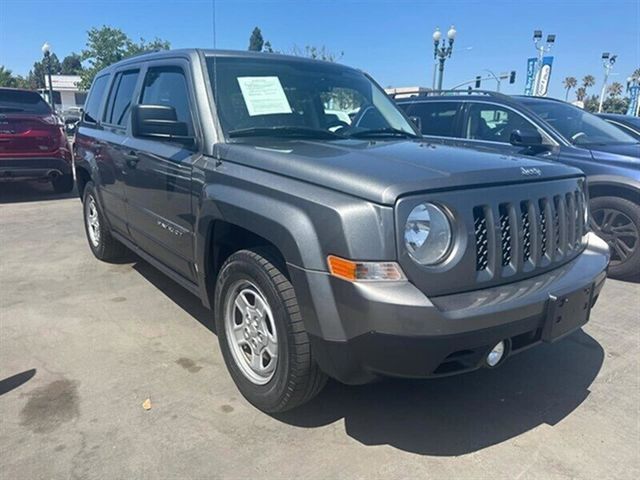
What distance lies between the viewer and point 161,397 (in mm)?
2861

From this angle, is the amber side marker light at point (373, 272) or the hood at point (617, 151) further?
the hood at point (617, 151)

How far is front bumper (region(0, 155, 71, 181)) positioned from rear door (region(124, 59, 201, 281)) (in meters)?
5.45

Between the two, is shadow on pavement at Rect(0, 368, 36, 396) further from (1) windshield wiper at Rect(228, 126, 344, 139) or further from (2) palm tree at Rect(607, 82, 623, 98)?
(2) palm tree at Rect(607, 82, 623, 98)

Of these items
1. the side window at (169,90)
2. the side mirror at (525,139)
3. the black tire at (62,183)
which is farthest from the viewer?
the black tire at (62,183)

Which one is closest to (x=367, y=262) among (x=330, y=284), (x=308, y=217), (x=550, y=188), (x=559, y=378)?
(x=330, y=284)

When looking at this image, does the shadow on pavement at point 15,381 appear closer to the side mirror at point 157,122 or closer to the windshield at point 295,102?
the side mirror at point 157,122

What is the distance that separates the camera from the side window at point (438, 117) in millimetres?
6355

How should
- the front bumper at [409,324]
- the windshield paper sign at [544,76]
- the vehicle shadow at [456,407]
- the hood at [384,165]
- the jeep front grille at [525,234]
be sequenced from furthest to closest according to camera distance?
the windshield paper sign at [544,76] < the vehicle shadow at [456,407] < the jeep front grille at [525,234] < the hood at [384,165] < the front bumper at [409,324]

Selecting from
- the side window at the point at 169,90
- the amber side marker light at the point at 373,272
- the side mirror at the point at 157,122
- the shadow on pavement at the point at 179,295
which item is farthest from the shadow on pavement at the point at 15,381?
the amber side marker light at the point at 373,272

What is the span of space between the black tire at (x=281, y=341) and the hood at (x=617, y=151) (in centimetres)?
434

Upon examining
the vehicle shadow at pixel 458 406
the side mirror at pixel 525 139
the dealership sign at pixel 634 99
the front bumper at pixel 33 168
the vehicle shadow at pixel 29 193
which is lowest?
the vehicle shadow at pixel 29 193

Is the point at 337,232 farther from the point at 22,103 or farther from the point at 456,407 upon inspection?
the point at 22,103

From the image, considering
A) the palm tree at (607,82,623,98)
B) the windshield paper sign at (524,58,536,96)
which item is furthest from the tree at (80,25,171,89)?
the palm tree at (607,82,623,98)

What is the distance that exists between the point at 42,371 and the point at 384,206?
2.48 metres
